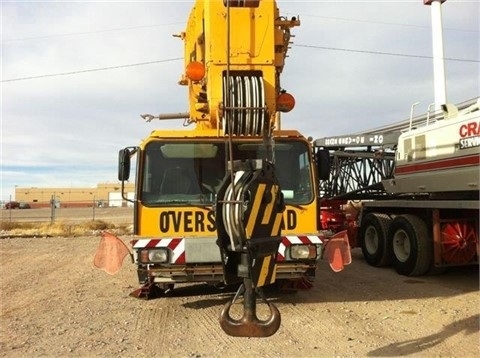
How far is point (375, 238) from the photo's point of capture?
11.1 meters

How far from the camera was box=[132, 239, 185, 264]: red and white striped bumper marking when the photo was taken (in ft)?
19.8

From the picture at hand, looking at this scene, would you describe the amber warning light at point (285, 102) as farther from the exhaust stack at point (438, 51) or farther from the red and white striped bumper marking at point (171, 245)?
the exhaust stack at point (438, 51)

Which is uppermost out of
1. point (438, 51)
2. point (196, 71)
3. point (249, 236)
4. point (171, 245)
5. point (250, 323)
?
point (438, 51)

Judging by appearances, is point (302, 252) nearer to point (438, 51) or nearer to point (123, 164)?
point (123, 164)

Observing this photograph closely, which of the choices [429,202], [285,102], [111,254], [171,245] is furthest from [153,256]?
[429,202]

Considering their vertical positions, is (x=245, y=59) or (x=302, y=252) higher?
(x=245, y=59)

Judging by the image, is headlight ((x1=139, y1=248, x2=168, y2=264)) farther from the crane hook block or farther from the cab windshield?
the crane hook block

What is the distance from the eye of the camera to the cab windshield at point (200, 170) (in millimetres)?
6270

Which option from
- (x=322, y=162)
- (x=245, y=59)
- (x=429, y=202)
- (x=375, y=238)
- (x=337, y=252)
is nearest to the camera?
(x=245, y=59)

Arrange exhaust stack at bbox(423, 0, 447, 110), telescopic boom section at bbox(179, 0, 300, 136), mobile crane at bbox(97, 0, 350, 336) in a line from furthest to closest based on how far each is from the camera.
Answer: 1. exhaust stack at bbox(423, 0, 447, 110)
2. mobile crane at bbox(97, 0, 350, 336)
3. telescopic boom section at bbox(179, 0, 300, 136)

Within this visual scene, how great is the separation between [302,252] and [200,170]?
1.63 m

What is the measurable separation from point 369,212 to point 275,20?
635cm

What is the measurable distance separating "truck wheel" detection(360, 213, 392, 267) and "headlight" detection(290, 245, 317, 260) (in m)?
4.71

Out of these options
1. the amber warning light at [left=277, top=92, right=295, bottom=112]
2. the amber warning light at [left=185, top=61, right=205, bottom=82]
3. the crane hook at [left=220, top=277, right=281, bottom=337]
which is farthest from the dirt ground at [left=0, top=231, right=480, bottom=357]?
the amber warning light at [left=185, top=61, right=205, bottom=82]
